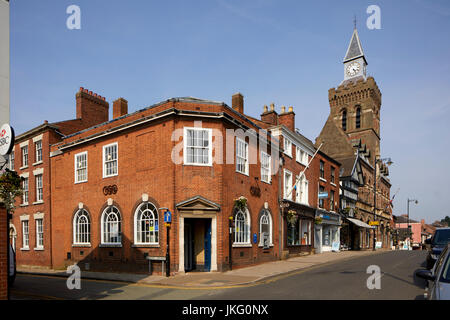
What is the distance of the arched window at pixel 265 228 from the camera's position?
21.1 metres

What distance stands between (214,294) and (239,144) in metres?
9.85

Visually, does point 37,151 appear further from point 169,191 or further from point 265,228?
point 265,228

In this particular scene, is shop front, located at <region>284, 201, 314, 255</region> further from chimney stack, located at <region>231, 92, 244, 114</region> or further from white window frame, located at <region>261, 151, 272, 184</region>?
chimney stack, located at <region>231, 92, 244, 114</region>

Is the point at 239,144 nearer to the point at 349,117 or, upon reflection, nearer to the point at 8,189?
the point at 8,189

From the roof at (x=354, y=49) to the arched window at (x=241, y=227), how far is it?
64.8 m

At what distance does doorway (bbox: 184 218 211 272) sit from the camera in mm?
17172

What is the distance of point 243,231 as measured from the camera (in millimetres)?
19281

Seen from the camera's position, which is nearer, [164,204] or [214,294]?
[214,294]

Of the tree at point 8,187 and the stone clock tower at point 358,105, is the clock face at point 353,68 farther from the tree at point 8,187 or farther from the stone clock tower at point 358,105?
the tree at point 8,187

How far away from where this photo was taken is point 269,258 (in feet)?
71.6

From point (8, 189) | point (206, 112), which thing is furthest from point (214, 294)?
point (206, 112)
